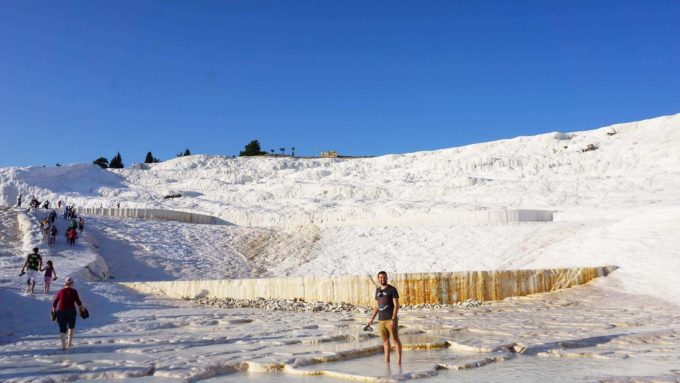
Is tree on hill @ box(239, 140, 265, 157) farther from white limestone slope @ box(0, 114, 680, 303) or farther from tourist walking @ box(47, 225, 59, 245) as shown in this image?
tourist walking @ box(47, 225, 59, 245)

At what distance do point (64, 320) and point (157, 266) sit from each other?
15.0m

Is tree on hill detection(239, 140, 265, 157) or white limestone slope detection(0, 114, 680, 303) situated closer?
white limestone slope detection(0, 114, 680, 303)

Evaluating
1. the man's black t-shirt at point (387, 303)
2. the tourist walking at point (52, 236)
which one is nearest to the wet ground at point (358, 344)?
the man's black t-shirt at point (387, 303)

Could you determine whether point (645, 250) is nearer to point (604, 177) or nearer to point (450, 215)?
Answer: point (450, 215)

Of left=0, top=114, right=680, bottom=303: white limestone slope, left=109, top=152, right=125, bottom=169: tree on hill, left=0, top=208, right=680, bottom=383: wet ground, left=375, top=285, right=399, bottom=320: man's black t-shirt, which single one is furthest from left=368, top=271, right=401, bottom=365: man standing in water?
left=109, top=152, right=125, bottom=169: tree on hill

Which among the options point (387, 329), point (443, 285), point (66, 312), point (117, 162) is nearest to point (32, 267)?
point (66, 312)

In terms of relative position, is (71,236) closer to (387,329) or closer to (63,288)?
(63,288)

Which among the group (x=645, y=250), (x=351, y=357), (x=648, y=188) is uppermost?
(x=648, y=188)

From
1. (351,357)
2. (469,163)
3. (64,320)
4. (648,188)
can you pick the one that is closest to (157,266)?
(64,320)

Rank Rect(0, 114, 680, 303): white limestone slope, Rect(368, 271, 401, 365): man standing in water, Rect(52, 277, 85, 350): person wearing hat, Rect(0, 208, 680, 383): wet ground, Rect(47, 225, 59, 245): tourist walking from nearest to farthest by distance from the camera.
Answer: Rect(0, 208, 680, 383): wet ground → Rect(368, 271, 401, 365): man standing in water → Rect(52, 277, 85, 350): person wearing hat → Rect(0, 114, 680, 303): white limestone slope → Rect(47, 225, 59, 245): tourist walking

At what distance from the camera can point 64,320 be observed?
32.9 ft

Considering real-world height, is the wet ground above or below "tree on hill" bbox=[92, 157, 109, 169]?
below

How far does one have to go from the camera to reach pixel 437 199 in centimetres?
4122

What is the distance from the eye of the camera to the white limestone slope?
20297 mm
